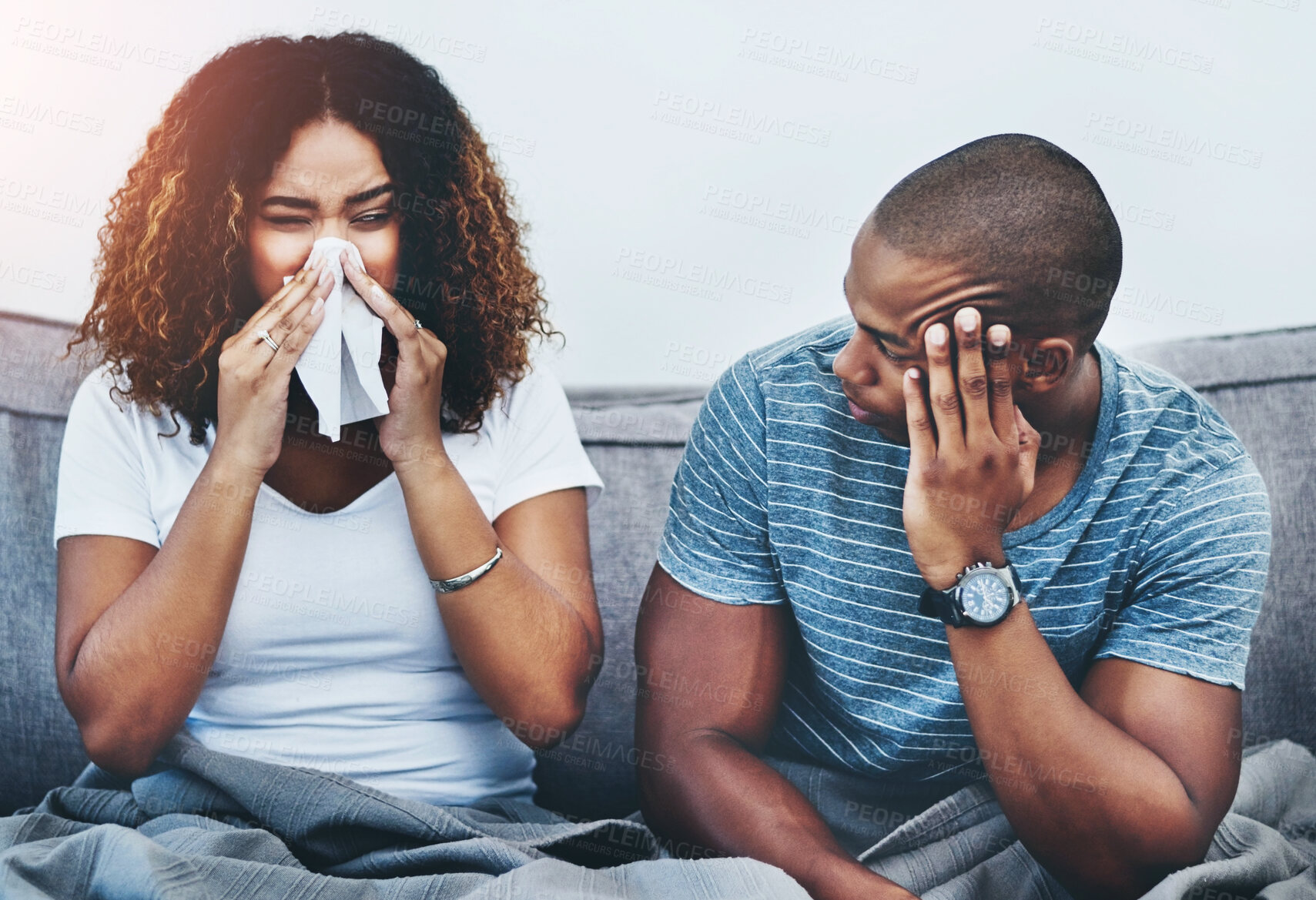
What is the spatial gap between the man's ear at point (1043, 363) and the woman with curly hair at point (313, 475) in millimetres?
465

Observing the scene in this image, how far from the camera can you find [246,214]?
3.52ft

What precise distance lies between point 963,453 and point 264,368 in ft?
2.20

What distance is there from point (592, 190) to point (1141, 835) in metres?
0.87

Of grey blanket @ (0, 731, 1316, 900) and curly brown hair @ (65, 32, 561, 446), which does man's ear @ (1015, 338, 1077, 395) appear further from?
curly brown hair @ (65, 32, 561, 446)

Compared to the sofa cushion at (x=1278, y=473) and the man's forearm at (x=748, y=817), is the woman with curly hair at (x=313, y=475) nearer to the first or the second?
the man's forearm at (x=748, y=817)

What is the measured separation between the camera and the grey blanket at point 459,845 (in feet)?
2.90

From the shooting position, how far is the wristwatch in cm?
96

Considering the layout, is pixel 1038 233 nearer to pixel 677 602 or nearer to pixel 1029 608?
pixel 1029 608

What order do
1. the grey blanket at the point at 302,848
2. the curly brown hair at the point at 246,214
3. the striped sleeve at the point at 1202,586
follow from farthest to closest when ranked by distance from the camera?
the curly brown hair at the point at 246,214 → the striped sleeve at the point at 1202,586 → the grey blanket at the point at 302,848

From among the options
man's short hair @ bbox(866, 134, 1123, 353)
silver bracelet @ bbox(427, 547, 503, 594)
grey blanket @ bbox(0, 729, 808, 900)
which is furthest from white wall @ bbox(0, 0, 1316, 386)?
grey blanket @ bbox(0, 729, 808, 900)

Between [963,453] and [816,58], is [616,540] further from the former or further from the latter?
[816,58]

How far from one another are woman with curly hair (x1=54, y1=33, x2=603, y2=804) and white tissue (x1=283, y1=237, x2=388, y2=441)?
0.4 inches

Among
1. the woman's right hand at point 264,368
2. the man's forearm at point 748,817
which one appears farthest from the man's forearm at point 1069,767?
the woman's right hand at point 264,368

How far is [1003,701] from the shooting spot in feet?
3.17
